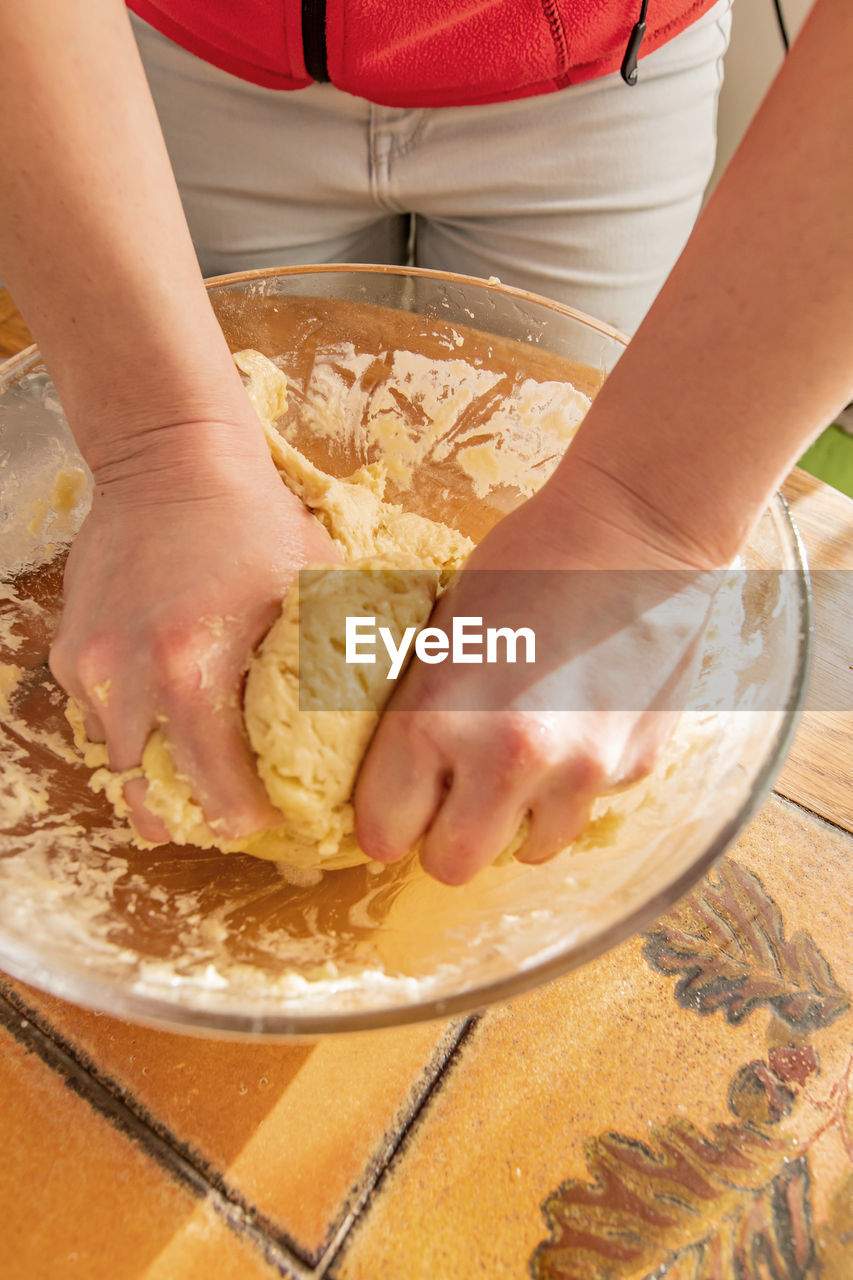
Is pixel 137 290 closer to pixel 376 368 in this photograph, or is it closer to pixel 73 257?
pixel 73 257

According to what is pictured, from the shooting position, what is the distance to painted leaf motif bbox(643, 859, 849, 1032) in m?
0.61

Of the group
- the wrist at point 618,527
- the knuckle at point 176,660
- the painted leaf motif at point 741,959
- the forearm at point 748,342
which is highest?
the forearm at point 748,342

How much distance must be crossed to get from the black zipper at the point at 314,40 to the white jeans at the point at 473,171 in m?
0.08

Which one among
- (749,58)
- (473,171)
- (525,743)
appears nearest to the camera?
(525,743)

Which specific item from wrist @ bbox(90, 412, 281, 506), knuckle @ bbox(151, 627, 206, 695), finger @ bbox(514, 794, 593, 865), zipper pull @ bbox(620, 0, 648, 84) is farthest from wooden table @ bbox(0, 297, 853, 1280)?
zipper pull @ bbox(620, 0, 648, 84)

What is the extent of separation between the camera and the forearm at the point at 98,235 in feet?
1.75

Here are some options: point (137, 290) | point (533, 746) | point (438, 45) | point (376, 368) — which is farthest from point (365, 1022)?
point (438, 45)

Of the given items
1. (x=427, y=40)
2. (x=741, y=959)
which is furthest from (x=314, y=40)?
(x=741, y=959)

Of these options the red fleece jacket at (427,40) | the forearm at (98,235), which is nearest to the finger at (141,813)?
the forearm at (98,235)

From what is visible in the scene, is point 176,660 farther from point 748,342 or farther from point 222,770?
point 748,342

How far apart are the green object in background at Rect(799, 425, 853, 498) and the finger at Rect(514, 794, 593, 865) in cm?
151

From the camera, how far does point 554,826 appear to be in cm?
51

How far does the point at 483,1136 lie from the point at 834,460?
1690 mm

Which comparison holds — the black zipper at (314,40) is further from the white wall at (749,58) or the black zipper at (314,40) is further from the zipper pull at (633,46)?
the white wall at (749,58)
